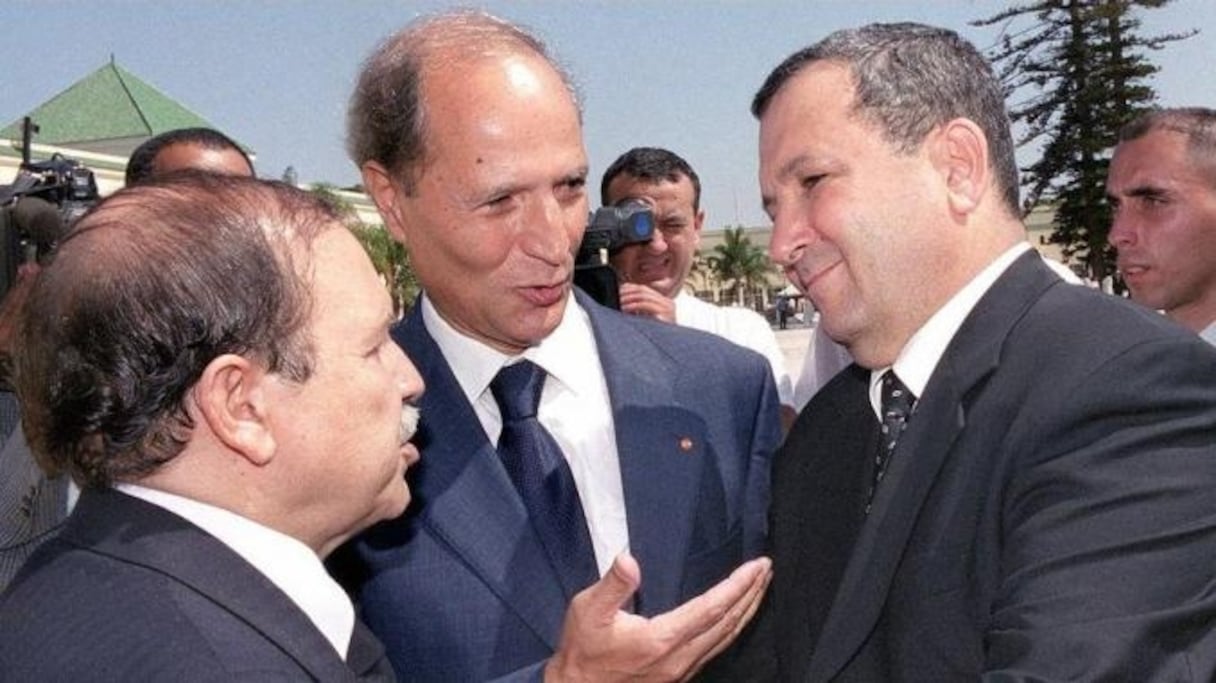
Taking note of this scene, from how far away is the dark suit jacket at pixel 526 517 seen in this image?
2.22 metres

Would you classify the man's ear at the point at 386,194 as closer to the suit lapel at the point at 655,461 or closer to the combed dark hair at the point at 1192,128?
the suit lapel at the point at 655,461

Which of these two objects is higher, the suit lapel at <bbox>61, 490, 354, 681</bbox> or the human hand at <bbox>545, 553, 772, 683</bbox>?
the suit lapel at <bbox>61, 490, 354, 681</bbox>

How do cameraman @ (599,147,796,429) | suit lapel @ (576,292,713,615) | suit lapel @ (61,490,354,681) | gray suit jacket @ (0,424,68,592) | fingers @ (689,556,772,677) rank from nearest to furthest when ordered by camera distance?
1. suit lapel @ (61,490,354,681)
2. fingers @ (689,556,772,677)
3. suit lapel @ (576,292,713,615)
4. gray suit jacket @ (0,424,68,592)
5. cameraman @ (599,147,796,429)

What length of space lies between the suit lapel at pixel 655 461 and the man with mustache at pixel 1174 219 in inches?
113

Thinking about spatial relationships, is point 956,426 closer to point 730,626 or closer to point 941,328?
point 941,328

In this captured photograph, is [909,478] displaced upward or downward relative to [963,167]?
downward

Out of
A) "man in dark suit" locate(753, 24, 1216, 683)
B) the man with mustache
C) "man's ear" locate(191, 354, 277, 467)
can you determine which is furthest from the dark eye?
the man with mustache

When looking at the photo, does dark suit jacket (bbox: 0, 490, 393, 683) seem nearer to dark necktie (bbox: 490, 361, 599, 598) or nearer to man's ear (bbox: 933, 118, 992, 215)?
dark necktie (bbox: 490, 361, 599, 598)

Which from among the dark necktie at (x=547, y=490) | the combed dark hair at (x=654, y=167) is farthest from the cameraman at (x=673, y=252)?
the dark necktie at (x=547, y=490)

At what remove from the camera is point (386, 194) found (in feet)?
8.52

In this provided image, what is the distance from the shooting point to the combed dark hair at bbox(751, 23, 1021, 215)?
2084 mm

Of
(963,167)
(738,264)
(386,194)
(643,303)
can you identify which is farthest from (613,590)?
(738,264)

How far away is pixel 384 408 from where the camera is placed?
168 cm

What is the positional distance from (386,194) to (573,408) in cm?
59
